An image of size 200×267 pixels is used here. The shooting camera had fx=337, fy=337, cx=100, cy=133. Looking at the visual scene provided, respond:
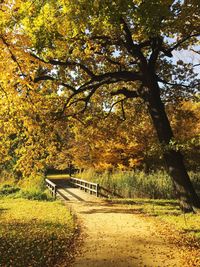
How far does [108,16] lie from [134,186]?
40.7ft

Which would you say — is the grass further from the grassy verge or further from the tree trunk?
the tree trunk

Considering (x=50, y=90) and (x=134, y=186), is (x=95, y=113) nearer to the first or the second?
(x=50, y=90)

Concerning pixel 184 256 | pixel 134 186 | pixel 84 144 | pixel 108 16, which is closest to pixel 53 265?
pixel 184 256

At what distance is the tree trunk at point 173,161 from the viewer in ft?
43.9

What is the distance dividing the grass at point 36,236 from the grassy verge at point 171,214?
3.35m

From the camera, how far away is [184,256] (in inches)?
308

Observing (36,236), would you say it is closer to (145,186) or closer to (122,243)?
(122,243)

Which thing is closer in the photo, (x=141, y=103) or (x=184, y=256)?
(x=184, y=256)

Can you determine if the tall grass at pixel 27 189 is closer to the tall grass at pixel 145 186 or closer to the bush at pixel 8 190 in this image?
the bush at pixel 8 190

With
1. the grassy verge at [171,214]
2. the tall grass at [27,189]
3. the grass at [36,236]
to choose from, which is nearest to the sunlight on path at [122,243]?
the grass at [36,236]

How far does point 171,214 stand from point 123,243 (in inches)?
188

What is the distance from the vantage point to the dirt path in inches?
299

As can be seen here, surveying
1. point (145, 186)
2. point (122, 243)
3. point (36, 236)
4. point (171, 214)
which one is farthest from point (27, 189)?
point (122, 243)

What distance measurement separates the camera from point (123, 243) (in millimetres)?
9016
